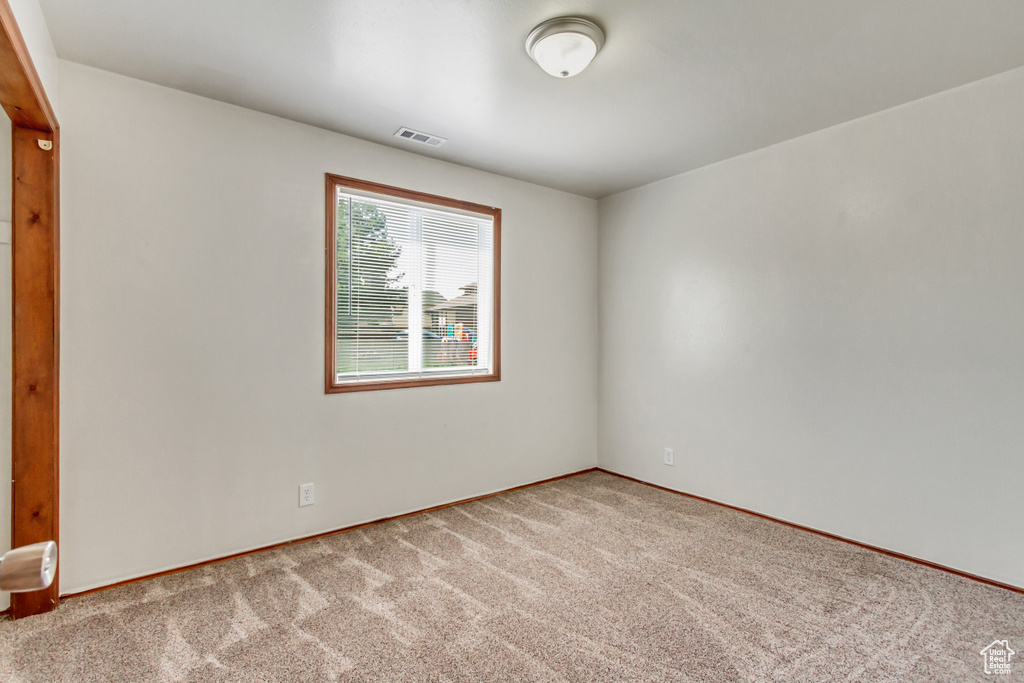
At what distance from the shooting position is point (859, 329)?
115 inches

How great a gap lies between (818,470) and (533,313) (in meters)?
2.35

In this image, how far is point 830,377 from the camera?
306 centimetres

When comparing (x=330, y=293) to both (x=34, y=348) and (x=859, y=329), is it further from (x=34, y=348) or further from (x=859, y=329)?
(x=859, y=329)

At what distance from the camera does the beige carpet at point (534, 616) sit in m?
1.84

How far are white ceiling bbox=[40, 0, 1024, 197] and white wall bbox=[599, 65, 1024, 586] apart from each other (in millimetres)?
330

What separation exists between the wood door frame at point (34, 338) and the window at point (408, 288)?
4.18 feet

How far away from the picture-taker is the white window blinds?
3195mm

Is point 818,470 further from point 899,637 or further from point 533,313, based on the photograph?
point 533,313

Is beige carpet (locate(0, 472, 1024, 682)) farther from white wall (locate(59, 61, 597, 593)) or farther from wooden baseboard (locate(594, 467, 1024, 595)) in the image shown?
white wall (locate(59, 61, 597, 593))

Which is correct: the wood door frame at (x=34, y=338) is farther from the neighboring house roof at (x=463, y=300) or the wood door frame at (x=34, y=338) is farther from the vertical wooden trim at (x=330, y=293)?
the neighboring house roof at (x=463, y=300)

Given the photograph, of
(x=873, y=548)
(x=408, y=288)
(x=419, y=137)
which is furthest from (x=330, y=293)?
(x=873, y=548)

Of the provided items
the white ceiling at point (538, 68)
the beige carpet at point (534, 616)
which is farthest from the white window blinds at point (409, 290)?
the beige carpet at point (534, 616)

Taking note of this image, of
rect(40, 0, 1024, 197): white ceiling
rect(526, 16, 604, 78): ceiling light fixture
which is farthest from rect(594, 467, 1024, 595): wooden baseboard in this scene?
rect(526, 16, 604, 78): ceiling light fixture

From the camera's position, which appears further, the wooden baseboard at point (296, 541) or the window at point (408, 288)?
the window at point (408, 288)
